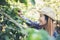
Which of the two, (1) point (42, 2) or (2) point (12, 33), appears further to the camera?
(1) point (42, 2)

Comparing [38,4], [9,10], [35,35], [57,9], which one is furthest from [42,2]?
[35,35]

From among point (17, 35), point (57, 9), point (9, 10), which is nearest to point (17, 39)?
point (17, 35)

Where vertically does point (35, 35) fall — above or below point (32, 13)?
above

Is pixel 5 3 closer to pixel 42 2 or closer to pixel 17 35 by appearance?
pixel 17 35

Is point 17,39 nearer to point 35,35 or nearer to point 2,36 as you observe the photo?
point 2,36

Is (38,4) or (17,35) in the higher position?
(17,35)

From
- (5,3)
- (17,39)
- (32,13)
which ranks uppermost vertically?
(5,3)

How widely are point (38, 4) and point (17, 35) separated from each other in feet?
8.54

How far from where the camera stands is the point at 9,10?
669 millimetres

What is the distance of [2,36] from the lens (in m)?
0.57

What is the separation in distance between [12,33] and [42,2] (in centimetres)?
268

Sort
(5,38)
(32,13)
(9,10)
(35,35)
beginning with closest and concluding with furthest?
(35,35) < (5,38) < (9,10) < (32,13)

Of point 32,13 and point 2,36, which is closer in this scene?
point 2,36

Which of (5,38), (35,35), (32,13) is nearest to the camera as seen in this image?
(35,35)
